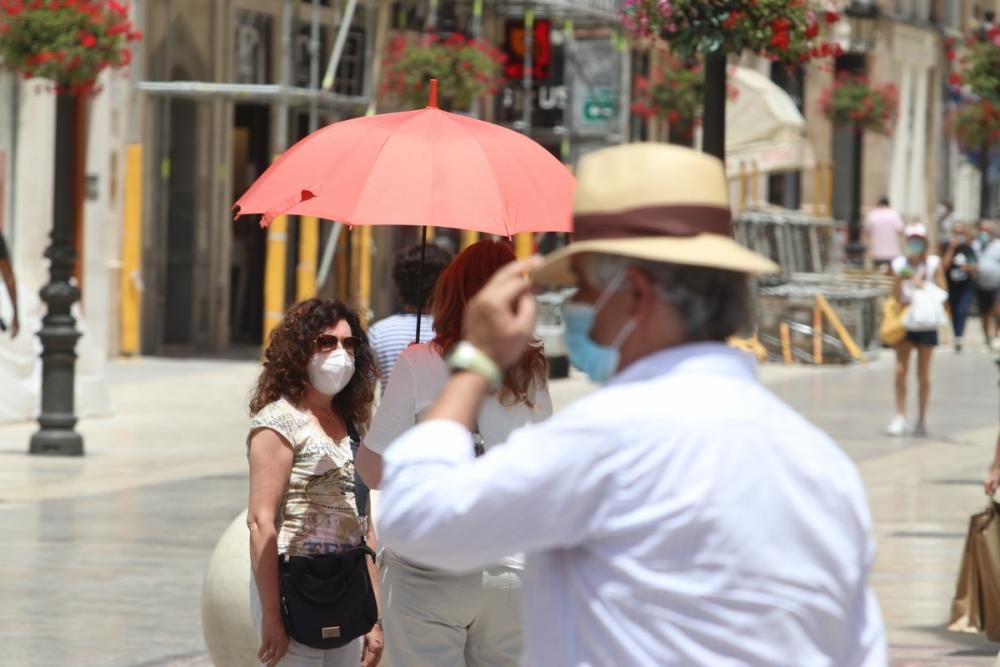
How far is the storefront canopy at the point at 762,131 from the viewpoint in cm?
3172

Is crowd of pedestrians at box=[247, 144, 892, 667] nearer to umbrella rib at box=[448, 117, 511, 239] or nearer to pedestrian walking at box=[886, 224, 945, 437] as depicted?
umbrella rib at box=[448, 117, 511, 239]

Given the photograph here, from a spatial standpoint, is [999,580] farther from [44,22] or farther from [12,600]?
[44,22]

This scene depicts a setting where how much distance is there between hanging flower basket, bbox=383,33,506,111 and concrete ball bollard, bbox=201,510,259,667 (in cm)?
2017

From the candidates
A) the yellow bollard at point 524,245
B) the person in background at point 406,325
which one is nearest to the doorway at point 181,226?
the yellow bollard at point 524,245

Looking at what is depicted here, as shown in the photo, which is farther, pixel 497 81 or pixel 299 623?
pixel 497 81

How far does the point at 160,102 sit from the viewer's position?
82.8ft

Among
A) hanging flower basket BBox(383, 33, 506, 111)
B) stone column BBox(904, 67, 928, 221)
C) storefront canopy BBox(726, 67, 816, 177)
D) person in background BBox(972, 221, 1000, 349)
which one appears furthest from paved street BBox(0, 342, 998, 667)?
stone column BBox(904, 67, 928, 221)

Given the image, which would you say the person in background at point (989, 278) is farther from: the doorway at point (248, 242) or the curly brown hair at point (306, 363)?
the curly brown hair at point (306, 363)

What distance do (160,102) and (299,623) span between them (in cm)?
2008

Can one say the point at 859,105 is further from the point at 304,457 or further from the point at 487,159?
the point at 304,457

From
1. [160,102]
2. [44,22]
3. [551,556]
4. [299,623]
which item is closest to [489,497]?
[551,556]

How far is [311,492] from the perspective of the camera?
5.71m

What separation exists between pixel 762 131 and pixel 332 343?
86.8 ft

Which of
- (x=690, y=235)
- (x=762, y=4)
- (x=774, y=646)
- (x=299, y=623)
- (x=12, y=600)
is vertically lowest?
(x=12, y=600)
